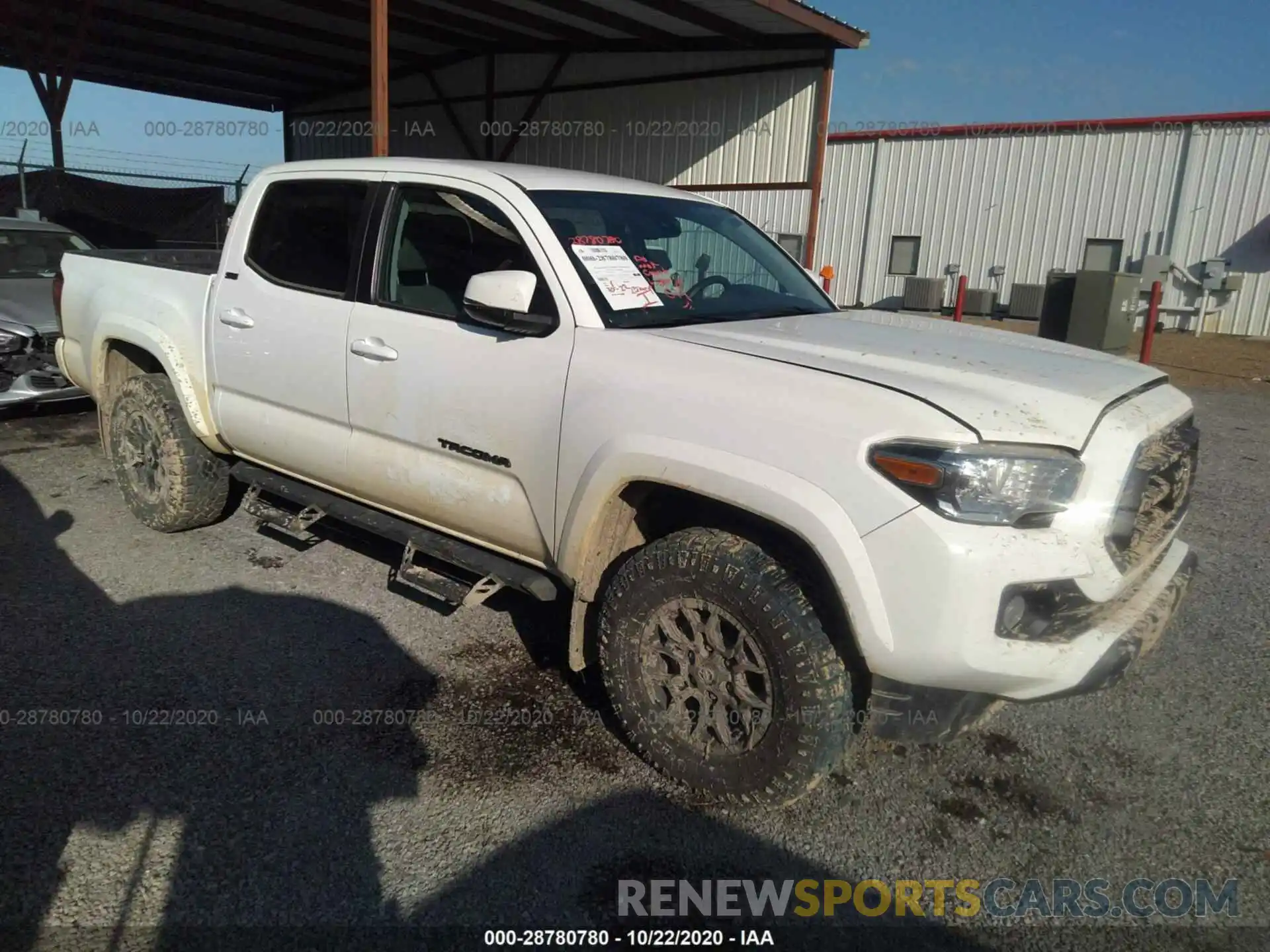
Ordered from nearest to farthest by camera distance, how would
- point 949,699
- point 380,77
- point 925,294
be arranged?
point 949,699
point 380,77
point 925,294

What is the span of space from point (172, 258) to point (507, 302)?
138 inches

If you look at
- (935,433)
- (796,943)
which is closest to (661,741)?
(796,943)

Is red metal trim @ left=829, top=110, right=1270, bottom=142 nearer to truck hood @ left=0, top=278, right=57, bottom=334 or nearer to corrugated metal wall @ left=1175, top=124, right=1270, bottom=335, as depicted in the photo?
corrugated metal wall @ left=1175, top=124, right=1270, bottom=335

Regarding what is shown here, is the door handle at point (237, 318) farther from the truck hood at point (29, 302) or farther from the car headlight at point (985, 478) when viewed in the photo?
the truck hood at point (29, 302)

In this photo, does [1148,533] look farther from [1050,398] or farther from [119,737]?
[119,737]

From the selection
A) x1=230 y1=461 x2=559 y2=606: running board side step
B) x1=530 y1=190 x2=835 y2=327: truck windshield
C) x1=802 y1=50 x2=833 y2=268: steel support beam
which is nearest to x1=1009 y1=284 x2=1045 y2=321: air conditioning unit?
x1=802 y1=50 x2=833 y2=268: steel support beam

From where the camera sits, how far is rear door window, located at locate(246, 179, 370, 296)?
3836mm

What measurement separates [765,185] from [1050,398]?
1034cm

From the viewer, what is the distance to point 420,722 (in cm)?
329

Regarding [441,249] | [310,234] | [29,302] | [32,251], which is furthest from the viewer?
[32,251]

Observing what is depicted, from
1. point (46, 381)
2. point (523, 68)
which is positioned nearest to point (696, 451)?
point (46, 381)

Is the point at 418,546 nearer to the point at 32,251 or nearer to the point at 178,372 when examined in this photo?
the point at 178,372

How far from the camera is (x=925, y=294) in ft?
66.2

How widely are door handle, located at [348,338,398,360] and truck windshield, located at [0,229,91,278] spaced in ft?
20.2
